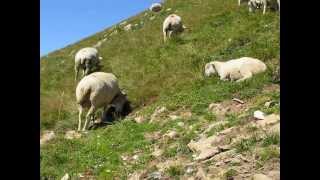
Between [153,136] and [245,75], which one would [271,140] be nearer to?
[153,136]

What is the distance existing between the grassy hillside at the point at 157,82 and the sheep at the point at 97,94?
70 cm

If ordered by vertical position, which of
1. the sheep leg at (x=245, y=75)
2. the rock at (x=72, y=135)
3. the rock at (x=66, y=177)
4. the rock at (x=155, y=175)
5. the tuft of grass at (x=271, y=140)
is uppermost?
the sheep leg at (x=245, y=75)

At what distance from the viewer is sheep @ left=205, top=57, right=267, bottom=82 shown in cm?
1468

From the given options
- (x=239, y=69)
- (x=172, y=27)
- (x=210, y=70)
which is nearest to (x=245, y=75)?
(x=239, y=69)

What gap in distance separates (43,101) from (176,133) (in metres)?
9.20

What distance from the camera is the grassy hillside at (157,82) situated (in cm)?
1162

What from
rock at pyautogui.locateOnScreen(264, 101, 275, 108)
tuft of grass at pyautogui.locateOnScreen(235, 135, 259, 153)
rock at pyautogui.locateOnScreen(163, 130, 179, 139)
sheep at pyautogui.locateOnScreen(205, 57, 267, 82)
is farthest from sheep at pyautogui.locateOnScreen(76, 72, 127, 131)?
tuft of grass at pyautogui.locateOnScreen(235, 135, 259, 153)

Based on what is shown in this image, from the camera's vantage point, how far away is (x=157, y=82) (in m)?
17.9

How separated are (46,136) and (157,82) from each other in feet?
15.4

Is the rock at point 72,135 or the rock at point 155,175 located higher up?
the rock at point 72,135

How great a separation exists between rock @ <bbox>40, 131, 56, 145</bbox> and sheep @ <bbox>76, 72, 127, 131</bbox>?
0.97 metres

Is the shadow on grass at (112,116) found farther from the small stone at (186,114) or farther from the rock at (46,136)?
the small stone at (186,114)

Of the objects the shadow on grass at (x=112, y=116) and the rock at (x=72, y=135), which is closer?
the rock at (x=72, y=135)

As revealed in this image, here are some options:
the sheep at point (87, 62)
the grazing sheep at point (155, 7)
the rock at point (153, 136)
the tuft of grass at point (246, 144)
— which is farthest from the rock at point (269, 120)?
the grazing sheep at point (155, 7)
